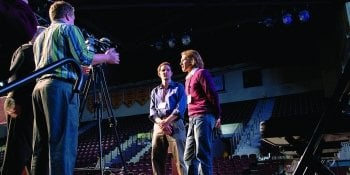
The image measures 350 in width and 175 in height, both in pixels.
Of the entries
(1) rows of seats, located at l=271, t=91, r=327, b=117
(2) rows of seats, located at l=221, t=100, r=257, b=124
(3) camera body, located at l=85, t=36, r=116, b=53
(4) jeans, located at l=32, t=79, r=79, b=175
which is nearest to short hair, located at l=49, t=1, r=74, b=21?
(4) jeans, located at l=32, t=79, r=79, b=175

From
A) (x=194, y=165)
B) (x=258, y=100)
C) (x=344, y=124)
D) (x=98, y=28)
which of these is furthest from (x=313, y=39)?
(x=344, y=124)

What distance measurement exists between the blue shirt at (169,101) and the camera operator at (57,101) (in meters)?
1.57

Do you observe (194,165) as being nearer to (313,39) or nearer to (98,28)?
(98,28)

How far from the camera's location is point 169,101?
371cm

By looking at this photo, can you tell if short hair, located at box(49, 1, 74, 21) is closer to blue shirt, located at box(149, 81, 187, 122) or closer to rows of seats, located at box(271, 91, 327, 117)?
blue shirt, located at box(149, 81, 187, 122)

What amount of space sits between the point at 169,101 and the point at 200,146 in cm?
86

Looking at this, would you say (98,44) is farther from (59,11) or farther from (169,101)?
(169,101)

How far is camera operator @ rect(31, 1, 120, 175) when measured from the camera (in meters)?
1.84

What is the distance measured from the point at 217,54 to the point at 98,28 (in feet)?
16.5

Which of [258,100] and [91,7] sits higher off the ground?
[91,7]

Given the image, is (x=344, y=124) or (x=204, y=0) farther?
(x=204, y=0)

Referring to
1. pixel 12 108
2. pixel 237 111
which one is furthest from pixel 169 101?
pixel 237 111

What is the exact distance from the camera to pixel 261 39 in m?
12.4

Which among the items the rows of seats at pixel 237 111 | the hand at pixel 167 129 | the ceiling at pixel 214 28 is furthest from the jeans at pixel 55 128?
the rows of seats at pixel 237 111
